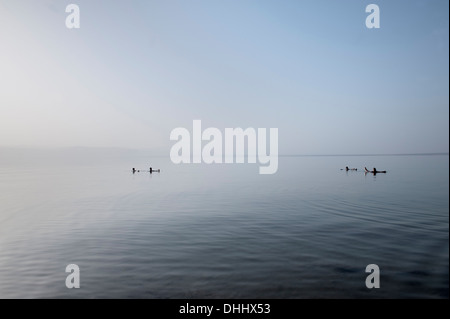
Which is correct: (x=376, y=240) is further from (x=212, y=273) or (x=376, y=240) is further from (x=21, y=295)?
(x=21, y=295)

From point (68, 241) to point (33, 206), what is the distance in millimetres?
19562

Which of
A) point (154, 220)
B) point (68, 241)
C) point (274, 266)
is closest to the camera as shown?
point (274, 266)

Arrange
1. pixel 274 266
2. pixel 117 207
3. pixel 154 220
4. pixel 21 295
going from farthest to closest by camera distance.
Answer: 1. pixel 117 207
2. pixel 154 220
3. pixel 274 266
4. pixel 21 295

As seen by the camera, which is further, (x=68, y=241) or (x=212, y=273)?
(x=68, y=241)

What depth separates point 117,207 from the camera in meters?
35.6

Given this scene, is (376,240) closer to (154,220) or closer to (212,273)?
(212,273)

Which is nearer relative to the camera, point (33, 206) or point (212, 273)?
point (212, 273)

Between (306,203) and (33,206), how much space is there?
35964 mm

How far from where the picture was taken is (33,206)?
118 ft

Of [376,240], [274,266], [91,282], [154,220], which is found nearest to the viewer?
[91,282]
